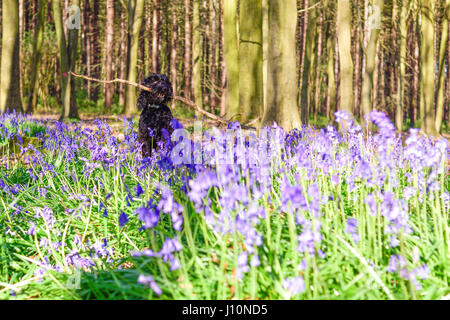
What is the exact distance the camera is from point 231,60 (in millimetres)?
11539

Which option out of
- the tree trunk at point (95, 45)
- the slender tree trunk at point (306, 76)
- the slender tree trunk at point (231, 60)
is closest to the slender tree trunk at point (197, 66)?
the slender tree trunk at point (306, 76)

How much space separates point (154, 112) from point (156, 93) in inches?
9.6

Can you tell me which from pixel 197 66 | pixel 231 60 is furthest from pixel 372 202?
pixel 197 66

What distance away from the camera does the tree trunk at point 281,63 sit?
827 centimetres

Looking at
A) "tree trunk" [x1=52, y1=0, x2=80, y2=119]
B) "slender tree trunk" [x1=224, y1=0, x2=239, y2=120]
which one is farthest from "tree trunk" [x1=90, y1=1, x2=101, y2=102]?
"slender tree trunk" [x1=224, y1=0, x2=239, y2=120]

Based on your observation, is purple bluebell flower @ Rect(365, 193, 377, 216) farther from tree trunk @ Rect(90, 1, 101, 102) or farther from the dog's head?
tree trunk @ Rect(90, 1, 101, 102)

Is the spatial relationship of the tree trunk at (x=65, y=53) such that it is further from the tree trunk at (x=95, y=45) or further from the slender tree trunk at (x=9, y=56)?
the tree trunk at (x=95, y=45)

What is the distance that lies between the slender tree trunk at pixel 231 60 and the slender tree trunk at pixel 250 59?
2.90 ft

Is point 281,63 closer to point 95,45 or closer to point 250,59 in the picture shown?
point 250,59

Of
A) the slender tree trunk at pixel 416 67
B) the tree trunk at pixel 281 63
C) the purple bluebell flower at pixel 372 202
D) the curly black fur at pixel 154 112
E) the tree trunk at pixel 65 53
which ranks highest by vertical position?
the slender tree trunk at pixel 416 67

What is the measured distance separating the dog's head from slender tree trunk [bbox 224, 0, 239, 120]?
17.3 feet

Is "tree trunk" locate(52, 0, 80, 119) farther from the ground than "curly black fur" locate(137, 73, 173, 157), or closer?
farther from the ground

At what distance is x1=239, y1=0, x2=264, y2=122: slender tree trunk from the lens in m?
9.92
